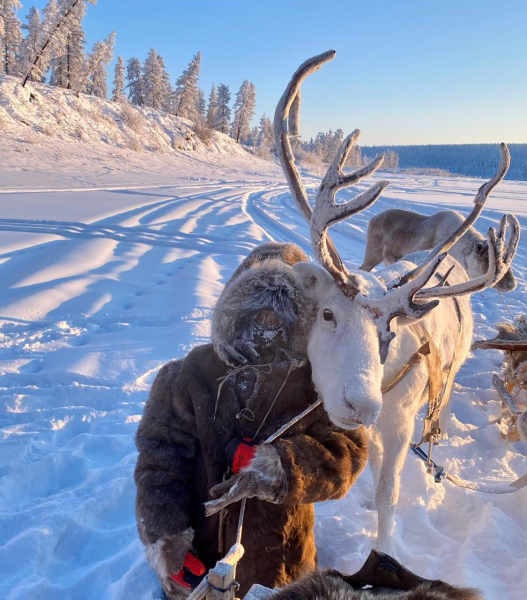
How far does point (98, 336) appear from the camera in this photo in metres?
4.52

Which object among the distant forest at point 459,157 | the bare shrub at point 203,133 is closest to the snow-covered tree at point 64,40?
the bare shrub at point 203,133

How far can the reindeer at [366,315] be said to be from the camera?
151 centimetres

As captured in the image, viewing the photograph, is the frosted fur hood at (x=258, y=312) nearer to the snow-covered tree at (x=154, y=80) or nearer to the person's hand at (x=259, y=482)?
the person's hand at (x=259, y=482)

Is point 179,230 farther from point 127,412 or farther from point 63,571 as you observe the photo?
point 63,571

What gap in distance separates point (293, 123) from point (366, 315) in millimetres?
960

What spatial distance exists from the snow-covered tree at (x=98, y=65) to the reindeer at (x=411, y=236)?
51391 millimetres

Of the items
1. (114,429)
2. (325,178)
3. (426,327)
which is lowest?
(114,429)

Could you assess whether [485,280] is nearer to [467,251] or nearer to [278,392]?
[278,392]

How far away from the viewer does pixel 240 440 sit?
1.58m

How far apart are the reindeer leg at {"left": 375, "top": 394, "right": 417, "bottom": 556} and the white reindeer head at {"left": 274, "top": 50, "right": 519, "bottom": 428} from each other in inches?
30.4

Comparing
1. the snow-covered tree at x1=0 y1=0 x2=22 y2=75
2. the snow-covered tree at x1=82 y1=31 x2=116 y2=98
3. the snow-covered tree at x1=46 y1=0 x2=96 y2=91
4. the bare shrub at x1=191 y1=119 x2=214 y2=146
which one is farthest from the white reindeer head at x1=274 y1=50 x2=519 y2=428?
the snow-covered tree at x1=82 y1=31 x2=116 y2=98

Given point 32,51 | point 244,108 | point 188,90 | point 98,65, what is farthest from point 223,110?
point 32,51

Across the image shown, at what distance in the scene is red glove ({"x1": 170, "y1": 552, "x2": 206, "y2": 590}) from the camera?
5.13 ft

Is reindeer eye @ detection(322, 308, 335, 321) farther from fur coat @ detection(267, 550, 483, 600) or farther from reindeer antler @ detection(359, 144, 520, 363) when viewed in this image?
fur coat @ detection(267, 550, 483, 600)
